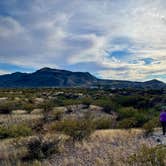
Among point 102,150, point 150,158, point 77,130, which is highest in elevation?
point 77,130

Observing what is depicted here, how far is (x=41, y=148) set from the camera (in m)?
11.4

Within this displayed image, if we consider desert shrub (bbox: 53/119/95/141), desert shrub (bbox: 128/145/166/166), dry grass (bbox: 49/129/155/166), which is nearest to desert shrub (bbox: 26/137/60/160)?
dry grass (bbox: 49/129/155/166)

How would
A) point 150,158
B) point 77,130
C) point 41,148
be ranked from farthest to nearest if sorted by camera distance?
point 77,130 → point 41,148 → point 150,158

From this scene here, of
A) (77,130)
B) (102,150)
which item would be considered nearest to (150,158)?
(102,150)

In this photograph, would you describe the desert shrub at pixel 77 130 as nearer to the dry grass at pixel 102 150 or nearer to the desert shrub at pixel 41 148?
the dry grass at pixel 102 150

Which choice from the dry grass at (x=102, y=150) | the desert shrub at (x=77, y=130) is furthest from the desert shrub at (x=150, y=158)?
the desert shrub at (x=77, y=130)

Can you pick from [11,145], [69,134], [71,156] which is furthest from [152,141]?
[11,145]

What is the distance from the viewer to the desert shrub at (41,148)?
36.4ft

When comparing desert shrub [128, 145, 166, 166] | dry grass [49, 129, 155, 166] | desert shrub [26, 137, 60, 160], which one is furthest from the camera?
desert shrub [26, 137, 60, 160]

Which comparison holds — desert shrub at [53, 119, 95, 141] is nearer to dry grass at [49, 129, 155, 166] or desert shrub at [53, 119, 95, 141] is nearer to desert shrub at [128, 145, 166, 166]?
dry grass at [49, 129, 155, 166]

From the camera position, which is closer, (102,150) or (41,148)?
(41,148)

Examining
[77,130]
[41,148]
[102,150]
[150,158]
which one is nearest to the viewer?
[150,158]

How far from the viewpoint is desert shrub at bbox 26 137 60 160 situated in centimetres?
1110

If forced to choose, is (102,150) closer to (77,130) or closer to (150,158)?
(77,130)
